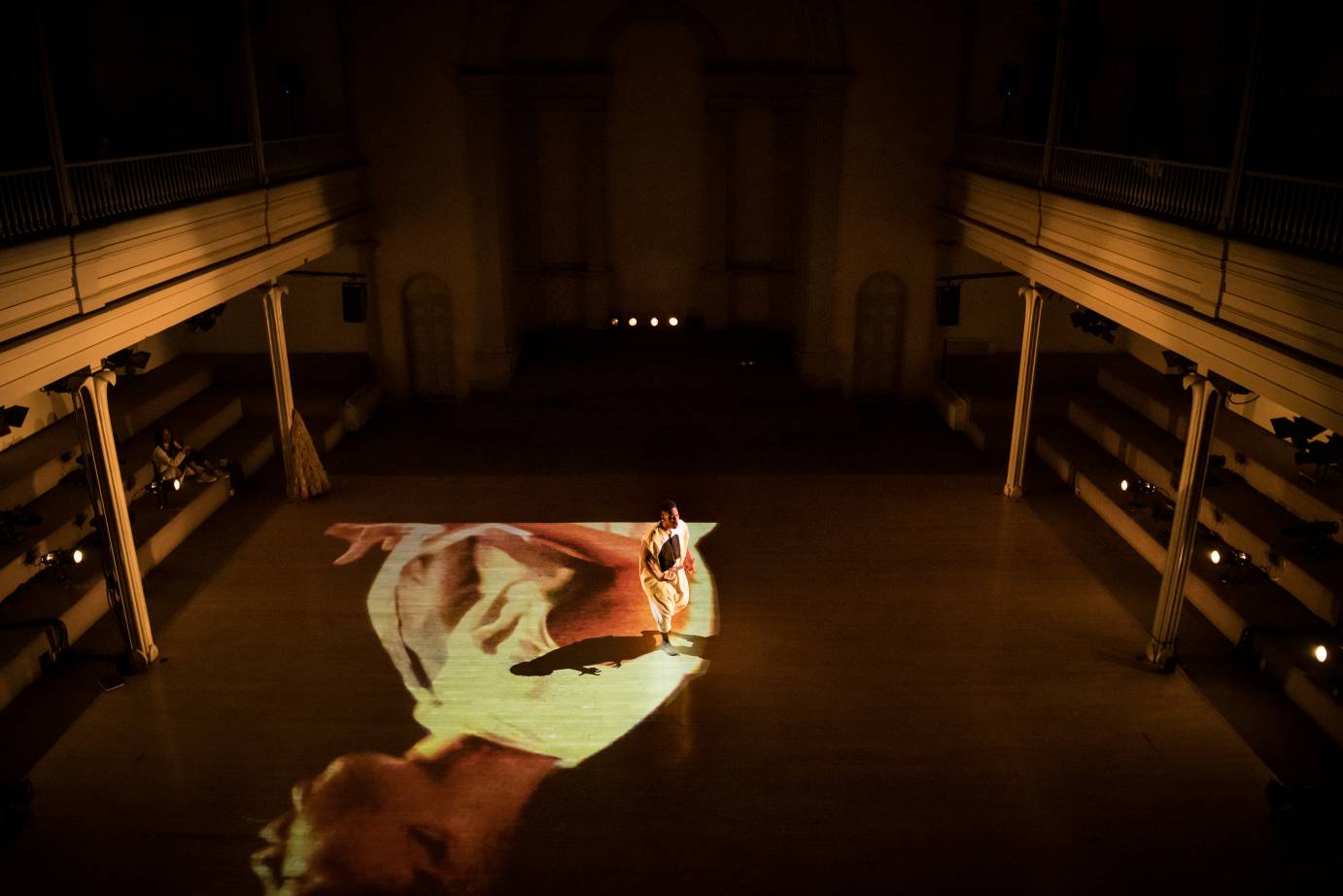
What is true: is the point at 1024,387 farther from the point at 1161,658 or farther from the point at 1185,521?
the point at 1161,658

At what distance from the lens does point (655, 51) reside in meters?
17.6

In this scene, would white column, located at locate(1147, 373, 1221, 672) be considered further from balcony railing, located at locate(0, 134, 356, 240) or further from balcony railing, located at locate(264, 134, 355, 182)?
balcony railing, located at locate(264, 134, 355, 182)

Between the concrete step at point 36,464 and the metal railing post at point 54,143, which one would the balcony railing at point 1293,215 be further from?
the concrete step at point 36,464

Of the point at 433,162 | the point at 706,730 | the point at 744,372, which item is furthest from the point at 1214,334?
the point at 433,162

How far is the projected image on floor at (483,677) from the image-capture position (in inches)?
286

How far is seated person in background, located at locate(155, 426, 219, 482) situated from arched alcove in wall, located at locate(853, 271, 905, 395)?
425 inches

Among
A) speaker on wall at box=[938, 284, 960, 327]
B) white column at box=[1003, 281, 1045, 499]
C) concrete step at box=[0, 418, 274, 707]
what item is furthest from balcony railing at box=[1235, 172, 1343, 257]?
concrete step at box=[0, 418, 274, 707]

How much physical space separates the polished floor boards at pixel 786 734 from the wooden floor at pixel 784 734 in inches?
1.0

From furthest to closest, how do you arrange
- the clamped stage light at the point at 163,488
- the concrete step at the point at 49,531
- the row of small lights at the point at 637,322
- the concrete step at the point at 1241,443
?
1. the row of small lights at the point at 637,322
2. the clamped stage light at the point at 163,488
3. the concrete step at the point at 1241,443
4. the concrete step at the point at 49,531

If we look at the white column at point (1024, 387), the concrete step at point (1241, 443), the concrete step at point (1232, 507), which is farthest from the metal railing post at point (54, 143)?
the concrete step at point (1241, 443)

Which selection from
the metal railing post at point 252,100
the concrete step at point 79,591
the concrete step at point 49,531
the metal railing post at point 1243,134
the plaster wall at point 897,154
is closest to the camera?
the metal railing post at point 1243,134

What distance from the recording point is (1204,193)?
9.19 m

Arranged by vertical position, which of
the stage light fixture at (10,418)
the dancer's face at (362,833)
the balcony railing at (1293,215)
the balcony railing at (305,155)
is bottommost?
the dancer's face at (362,833)

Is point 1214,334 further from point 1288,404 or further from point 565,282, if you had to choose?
point 565,282
